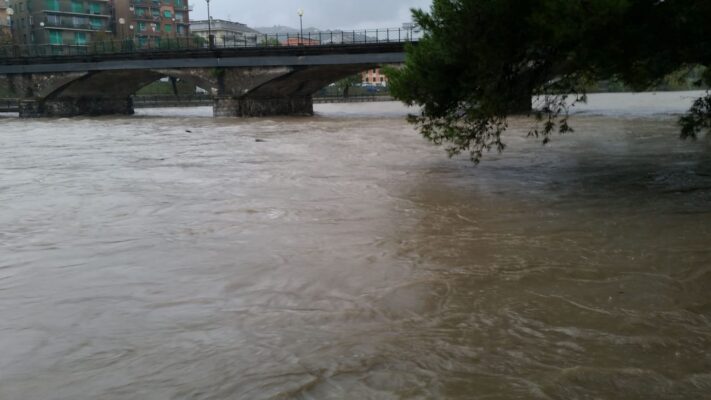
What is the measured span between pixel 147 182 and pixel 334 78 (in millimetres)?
29762

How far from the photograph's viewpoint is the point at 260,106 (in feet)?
131

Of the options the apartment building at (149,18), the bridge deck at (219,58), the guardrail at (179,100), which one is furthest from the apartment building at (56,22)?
the bridge deck at (219,58)

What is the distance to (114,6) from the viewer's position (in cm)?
7706

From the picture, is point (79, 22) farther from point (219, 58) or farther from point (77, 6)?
point (219, 58)

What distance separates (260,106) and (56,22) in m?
43.3

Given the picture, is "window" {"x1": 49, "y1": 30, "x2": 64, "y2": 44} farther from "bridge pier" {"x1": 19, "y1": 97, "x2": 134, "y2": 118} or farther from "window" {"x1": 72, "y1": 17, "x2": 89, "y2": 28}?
"bridge pier" {"x1": 19, "y1": 97, "x2": 134, "y2": 118}

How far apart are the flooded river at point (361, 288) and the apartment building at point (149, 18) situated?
71432 mm

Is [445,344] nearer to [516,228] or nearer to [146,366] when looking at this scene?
[146,366]

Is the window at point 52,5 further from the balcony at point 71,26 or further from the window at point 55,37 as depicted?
the window at point 55,37

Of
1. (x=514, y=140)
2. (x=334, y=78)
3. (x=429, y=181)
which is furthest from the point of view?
(x=334, y=78)

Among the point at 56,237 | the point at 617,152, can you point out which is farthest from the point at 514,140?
the point at 56,237

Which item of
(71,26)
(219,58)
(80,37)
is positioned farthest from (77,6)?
(219,58)

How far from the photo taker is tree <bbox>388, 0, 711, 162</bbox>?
7.40 meters

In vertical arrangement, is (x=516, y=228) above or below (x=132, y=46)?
below
